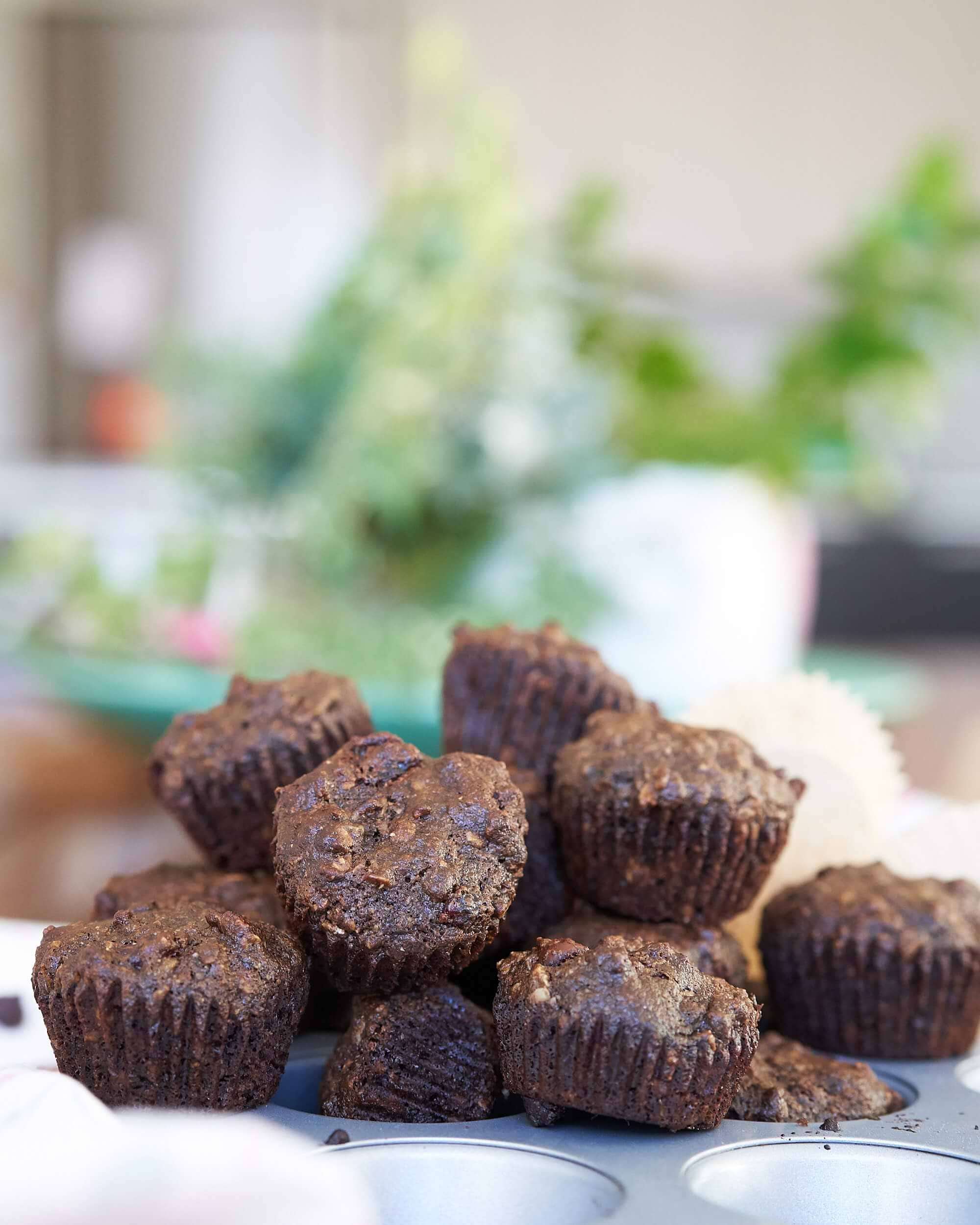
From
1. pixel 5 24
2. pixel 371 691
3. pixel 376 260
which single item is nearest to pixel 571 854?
pixel 371 691

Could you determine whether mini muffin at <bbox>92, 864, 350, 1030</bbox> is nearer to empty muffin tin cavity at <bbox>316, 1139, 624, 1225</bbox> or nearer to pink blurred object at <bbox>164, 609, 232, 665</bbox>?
empty muffin tin cavity at <bbox>316, 1139, 624, 1225</bbox>

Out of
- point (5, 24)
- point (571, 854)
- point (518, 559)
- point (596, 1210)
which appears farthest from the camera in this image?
point (5, 24)

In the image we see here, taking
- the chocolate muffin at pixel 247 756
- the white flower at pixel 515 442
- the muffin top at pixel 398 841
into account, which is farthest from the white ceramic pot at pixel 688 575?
the muffin top at pixel 398 841

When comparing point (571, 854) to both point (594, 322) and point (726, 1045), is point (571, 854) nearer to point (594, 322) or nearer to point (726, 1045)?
point (726, 1045)

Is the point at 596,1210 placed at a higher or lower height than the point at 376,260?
lower

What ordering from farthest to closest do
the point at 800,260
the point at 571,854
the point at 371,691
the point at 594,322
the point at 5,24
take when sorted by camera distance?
1. the point at 5,24
2. the point at 800,260
3. the point at 594,322
4. the point at 371,691
5. the point at 571,854

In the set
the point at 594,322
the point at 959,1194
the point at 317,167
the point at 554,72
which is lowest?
the point at 959,1194

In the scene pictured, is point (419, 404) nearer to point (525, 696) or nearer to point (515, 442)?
point (515, 442)
